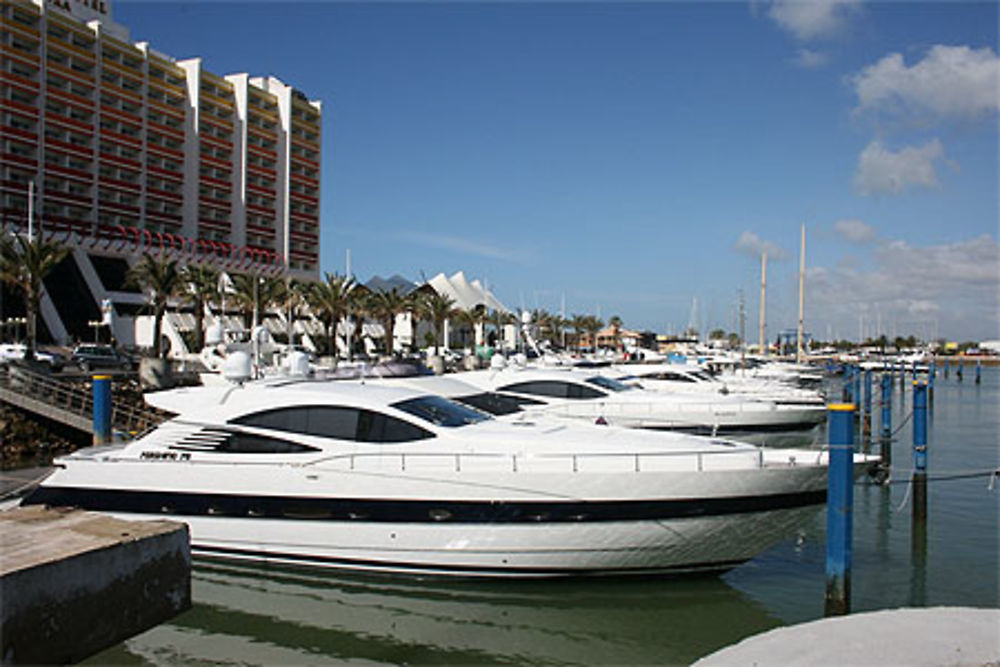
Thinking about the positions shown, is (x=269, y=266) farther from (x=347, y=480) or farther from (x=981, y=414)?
(x=347, y=480)

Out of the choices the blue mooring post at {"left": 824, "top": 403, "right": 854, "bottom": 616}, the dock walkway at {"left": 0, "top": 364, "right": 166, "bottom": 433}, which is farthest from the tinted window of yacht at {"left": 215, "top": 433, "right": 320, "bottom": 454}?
the dock walkway at {"left": 0, "top": 364, "right": 166, "bottom": 433}

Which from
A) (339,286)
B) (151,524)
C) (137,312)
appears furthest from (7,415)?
(137,312)

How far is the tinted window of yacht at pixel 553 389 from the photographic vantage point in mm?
19922

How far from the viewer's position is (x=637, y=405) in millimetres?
21656

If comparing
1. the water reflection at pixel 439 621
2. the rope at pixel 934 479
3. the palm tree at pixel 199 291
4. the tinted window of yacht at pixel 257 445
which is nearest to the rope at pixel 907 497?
the rope at pixel 934 479

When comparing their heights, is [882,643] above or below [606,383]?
below

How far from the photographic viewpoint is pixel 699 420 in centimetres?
2322

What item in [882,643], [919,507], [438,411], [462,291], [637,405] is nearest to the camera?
[882,643]

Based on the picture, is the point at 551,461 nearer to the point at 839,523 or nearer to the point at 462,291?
the point at 839,523

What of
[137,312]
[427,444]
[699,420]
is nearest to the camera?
[427,444]

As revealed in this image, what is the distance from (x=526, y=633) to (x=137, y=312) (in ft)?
186

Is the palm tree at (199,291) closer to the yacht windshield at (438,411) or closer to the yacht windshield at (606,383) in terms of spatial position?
the yacht windshield at (606,383)

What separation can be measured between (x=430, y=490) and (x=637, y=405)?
43.1 feet

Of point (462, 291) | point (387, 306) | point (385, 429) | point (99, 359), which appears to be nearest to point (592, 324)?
point (462, 291)
